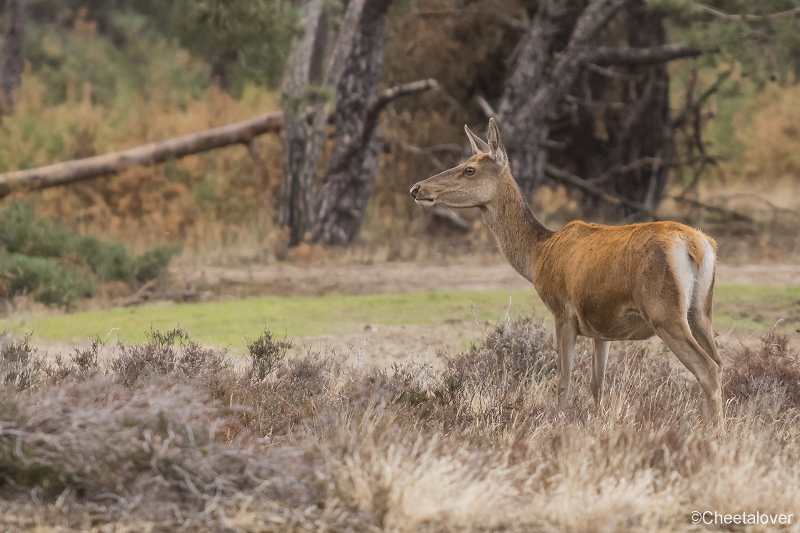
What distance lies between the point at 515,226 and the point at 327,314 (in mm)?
4730

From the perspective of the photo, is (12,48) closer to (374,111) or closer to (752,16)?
(374,111)

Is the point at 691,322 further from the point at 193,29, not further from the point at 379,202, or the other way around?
the point at 379,202

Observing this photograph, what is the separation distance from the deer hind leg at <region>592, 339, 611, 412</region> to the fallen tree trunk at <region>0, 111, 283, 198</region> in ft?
41.4

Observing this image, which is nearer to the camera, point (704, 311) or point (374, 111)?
point (704, 311)

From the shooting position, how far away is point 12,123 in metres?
20.8

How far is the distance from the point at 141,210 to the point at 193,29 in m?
6.31

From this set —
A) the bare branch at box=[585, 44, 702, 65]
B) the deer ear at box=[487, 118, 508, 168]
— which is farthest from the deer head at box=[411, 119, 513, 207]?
the bare branch at box=[585, 44, 702, 65]

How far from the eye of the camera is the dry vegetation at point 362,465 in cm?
530

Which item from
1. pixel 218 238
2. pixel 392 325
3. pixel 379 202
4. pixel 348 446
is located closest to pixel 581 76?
pixel 379 202

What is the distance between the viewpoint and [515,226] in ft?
27.9

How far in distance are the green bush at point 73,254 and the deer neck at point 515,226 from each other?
7.02m

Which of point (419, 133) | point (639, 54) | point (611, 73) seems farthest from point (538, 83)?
point (419, 133)

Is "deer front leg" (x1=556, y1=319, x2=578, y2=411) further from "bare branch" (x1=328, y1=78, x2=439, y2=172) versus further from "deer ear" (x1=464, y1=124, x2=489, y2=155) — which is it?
"bare branch" (x1=328, y1=78, x2=439, y2=172)

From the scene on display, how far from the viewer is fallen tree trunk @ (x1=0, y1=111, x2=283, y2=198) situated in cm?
1864
